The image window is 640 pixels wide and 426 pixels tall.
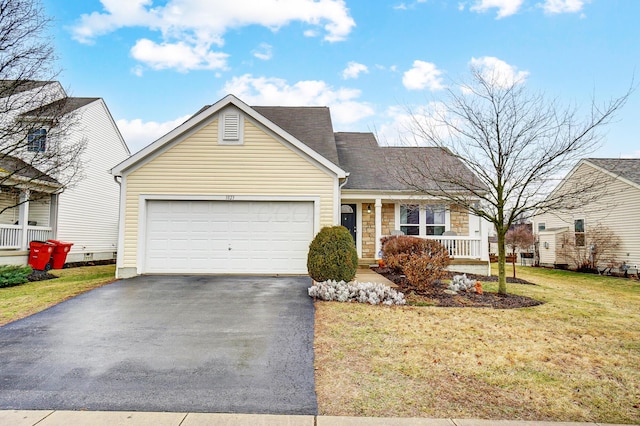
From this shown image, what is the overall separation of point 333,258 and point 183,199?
5.14 meters

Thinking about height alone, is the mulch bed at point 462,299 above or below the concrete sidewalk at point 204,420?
above

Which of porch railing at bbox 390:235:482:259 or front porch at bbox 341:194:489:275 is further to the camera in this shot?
front porch at bbox 341:194:489:275

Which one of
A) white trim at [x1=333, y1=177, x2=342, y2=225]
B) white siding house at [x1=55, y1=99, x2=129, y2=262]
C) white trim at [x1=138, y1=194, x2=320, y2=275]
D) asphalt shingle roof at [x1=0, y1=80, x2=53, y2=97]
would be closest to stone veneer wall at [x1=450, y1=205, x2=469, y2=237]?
white trim at [x1=333, y1=177, x2=342, y2=225]

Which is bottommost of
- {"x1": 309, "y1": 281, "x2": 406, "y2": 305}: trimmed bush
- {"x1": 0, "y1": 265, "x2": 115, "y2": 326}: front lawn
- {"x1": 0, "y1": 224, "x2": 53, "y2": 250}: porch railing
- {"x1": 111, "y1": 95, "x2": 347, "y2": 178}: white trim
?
{"x1": 0, "y1": 265, "x2": 115, "y2": 326}: front lawn

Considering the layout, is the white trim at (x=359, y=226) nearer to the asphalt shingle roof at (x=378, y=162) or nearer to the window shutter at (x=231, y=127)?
the asphalt shingle roof at (x=378, y=162)

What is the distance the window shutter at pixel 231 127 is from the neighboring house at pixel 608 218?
12.5 meters

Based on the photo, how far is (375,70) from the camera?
52.1 feet

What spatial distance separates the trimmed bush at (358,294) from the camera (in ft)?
27.3

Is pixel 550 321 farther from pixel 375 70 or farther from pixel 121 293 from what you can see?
pixel 375 70

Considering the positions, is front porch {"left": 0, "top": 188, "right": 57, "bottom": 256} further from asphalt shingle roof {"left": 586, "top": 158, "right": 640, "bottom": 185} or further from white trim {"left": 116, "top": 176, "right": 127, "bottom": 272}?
asphalt shingle roof {"left": 586, "top": 158, "right": 640, "bottom": 185}

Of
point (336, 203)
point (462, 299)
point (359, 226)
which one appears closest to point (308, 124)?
point (359, 226)

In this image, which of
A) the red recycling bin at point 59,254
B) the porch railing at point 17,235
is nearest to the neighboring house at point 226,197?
the red recycling bin at point 59,254

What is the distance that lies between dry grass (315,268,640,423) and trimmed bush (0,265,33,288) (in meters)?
9.70

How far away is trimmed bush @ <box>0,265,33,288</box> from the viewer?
11.2 metres
